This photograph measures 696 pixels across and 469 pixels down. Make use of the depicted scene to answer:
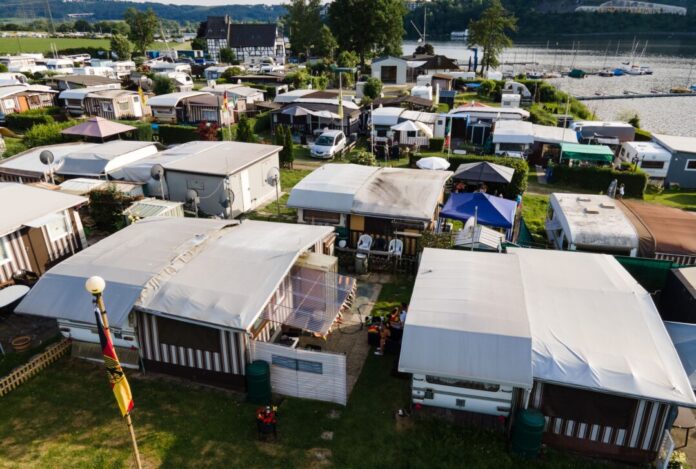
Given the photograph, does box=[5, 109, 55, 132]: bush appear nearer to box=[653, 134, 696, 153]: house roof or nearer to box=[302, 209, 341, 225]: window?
box=[302, 209, 341, 225]: window

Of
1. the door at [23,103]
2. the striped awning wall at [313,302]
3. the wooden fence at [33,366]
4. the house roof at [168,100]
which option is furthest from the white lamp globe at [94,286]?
the door at [23,103]

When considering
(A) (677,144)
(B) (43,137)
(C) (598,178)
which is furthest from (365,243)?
(B) (43,137)

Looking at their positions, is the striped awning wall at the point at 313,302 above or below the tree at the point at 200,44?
below

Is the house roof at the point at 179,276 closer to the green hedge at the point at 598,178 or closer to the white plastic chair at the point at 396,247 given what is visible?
the white plastic chair at the point at 396,247

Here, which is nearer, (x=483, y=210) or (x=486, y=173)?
(x=483, y=210)

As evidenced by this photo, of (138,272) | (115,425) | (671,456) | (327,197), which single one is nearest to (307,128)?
(327,197)

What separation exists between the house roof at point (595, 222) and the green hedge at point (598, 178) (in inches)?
365

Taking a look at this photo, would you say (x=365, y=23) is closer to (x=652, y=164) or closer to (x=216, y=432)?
(x=652, y=164)

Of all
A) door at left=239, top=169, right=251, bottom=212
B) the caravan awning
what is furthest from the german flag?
the caravan awning

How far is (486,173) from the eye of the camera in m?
23.9

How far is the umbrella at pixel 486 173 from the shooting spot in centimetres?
2352

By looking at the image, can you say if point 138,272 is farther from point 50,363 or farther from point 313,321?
point 313,321

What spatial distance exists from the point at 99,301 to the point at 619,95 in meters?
83.0

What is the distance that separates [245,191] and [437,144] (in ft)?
57.5
